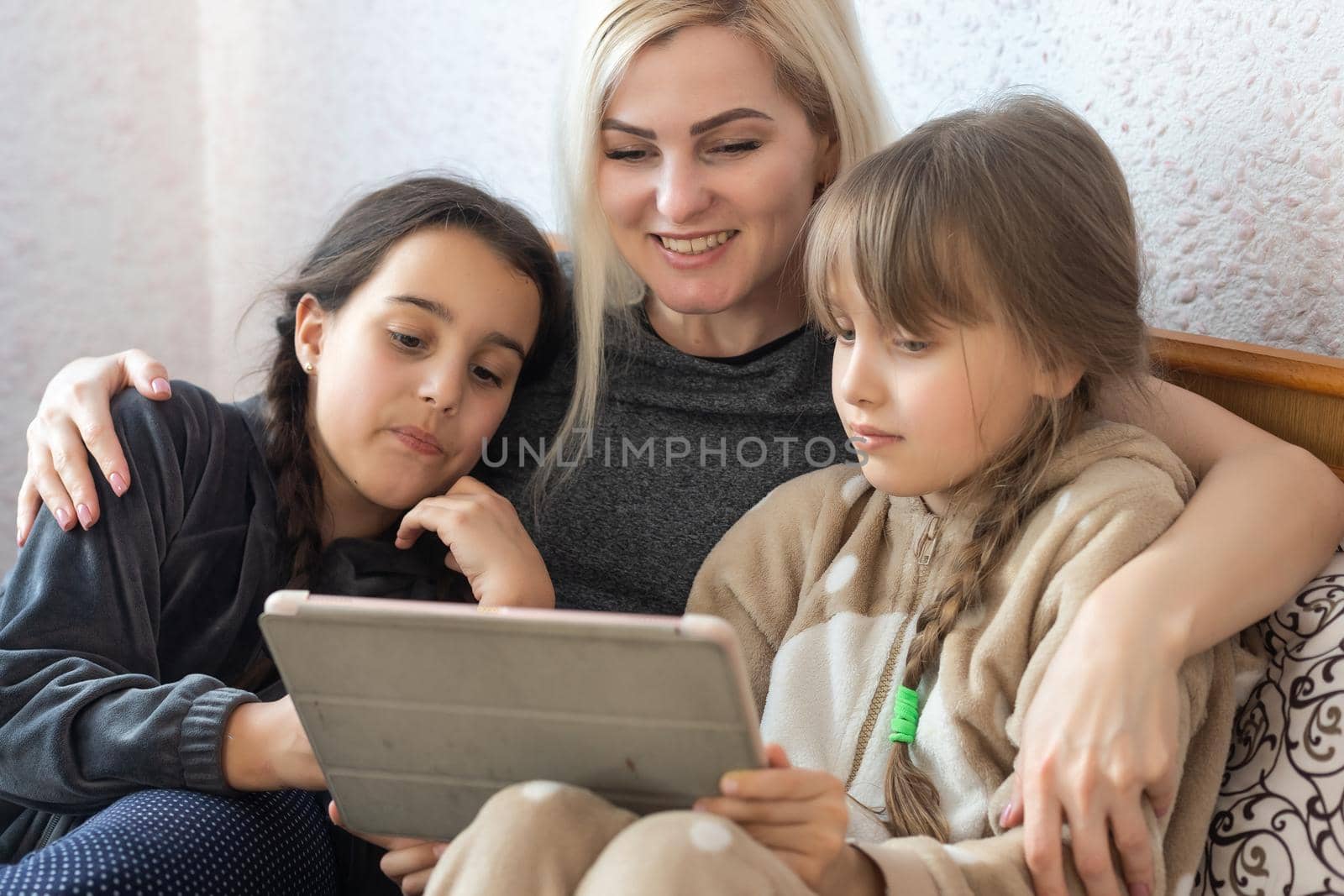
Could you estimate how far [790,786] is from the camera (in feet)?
2.71

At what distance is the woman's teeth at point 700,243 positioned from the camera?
1.38 metres

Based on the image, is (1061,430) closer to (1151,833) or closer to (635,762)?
(1151,833)

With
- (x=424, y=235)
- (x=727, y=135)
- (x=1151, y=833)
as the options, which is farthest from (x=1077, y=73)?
(x=1151, y=833)

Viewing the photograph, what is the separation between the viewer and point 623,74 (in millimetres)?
1333

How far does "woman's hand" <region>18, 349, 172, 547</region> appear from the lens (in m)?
1.19

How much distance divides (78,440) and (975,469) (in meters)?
0.85

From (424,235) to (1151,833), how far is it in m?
0.93

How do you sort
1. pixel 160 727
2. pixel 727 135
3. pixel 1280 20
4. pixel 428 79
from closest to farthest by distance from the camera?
1. pixel 160 727
2. pixel 1280 20
3. pixel 727 135
4. pixel 428 79

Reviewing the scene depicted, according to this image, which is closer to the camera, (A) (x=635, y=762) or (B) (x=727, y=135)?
(A) (x=635, y=762)

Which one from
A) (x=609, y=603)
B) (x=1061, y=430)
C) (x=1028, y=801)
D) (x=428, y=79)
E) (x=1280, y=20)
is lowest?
(x=609, y=603)

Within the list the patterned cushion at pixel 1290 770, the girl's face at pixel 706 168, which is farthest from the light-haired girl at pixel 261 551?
the patterned cushion at pixel 1290 770

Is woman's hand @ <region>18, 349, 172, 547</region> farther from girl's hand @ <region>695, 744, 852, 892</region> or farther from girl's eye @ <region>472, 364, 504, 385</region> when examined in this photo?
girl's hand @ <region>695, 744, 852, 892</region>

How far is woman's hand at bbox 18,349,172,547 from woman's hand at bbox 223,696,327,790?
0.26 m

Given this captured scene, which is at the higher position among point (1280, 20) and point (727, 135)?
point (1280, 20)
